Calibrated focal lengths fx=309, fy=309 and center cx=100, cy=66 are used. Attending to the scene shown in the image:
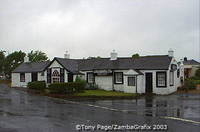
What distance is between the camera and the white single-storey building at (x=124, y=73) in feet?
109

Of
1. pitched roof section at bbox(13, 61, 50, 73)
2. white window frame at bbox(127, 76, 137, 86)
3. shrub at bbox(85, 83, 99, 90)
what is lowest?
shrub at bbox(85, 83, 99, 90)

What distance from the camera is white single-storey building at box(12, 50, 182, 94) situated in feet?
109

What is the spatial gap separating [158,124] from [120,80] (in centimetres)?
2128

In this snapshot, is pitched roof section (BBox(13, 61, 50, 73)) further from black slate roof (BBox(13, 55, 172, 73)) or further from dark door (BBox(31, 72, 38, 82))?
black slate roof (BBox(13, 55, 172, 73))

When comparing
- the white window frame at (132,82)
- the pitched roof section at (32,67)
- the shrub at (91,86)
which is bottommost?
the shrub at (91,86)

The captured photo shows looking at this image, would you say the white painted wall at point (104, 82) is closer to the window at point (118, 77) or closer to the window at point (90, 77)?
the window at point (90, 77)

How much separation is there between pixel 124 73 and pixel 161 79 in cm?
427

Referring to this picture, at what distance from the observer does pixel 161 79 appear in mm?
33156

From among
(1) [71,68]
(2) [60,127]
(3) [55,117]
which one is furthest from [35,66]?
(2) [60,127]

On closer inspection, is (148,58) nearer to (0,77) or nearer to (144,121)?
(144,121)

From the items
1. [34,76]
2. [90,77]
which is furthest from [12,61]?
[90,77]

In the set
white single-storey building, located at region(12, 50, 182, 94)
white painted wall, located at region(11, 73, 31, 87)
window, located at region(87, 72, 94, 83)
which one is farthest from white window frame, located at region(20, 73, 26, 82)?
window, located at region(87, 72, 94, 83)

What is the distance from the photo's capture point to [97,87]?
37156 mm

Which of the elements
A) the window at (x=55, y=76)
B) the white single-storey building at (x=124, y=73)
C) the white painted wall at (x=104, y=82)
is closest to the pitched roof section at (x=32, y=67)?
the white single-storey building at (x=124, y=73)
